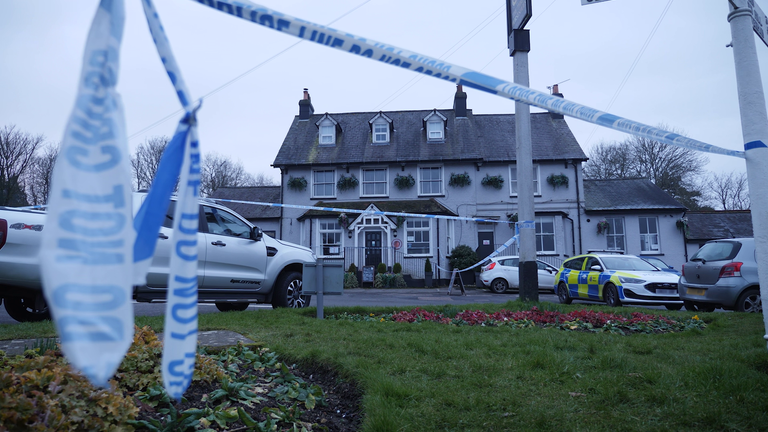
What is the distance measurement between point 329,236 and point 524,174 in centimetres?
1617

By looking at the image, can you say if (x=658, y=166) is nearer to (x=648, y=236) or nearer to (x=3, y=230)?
(x=648, y=236)

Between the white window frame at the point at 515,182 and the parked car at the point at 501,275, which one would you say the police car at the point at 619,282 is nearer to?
the parked car at the point at 501,275

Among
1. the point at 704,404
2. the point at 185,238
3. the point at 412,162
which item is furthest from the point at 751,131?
the point at 412,162

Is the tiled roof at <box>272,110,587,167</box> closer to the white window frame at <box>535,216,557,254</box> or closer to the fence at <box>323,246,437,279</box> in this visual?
the white window frame at <box>535,216,557,254</box>

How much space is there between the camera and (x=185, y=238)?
1.16 m

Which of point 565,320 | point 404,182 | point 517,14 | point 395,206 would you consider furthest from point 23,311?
point 404,182

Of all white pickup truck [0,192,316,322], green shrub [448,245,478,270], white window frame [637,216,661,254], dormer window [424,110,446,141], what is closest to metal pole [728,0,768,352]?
white pickup truck [0,192,316,322]

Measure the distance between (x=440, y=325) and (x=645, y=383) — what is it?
3.02 metres

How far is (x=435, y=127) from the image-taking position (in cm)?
2547

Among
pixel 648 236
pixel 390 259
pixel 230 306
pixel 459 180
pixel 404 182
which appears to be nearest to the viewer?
pixel 230 306

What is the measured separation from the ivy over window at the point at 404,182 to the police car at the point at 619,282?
12.2 meters

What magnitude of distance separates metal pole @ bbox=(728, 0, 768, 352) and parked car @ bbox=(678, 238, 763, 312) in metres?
7.02

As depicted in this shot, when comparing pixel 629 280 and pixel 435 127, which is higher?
pixel 435 127

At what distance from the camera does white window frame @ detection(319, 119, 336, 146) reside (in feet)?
84.8
